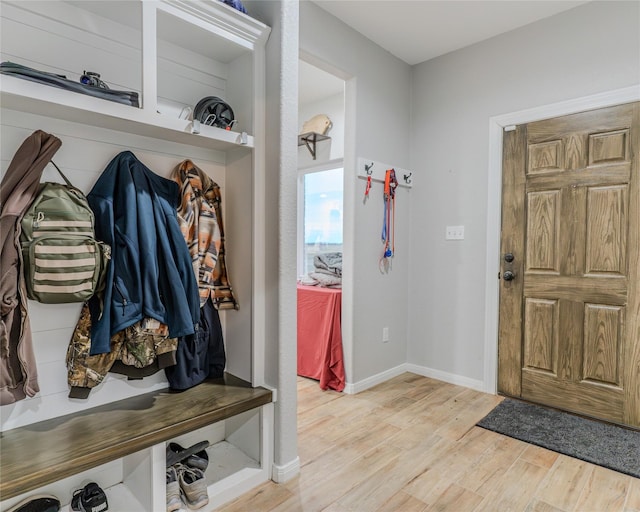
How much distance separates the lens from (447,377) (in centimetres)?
311

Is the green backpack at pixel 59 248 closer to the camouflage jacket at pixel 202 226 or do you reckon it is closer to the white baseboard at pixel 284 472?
the camouflage jacket at pixel 202 226

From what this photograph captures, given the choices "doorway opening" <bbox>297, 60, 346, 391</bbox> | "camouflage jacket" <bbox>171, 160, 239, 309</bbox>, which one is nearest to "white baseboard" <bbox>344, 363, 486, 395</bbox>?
"doorway opening" <bbox>297, 60, 346, 391</bbox>

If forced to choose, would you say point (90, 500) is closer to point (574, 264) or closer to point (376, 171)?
point (376, 171)

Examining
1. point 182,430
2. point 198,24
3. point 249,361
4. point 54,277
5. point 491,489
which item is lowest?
point 491,489

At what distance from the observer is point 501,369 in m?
2.84

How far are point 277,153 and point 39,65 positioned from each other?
94cm

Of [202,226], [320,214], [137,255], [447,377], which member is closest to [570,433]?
[447,377]

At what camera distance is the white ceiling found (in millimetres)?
2473

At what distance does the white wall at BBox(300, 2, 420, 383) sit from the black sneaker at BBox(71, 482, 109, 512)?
1736 mm

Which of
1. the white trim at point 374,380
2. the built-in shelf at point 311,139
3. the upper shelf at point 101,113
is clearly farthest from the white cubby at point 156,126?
the built-in shelf at point 311,139

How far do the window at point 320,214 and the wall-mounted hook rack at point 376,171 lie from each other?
0.77m

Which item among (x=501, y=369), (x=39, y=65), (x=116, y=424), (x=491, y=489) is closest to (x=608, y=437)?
(x=501, y=369)

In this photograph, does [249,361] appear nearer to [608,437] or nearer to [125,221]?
[125,221]

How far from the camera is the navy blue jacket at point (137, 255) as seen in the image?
57.7 inches
